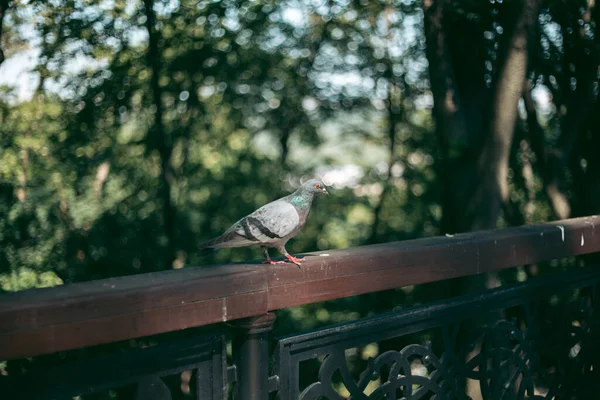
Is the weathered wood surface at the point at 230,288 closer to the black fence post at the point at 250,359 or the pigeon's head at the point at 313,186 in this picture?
the black fence post at the point at 250,359

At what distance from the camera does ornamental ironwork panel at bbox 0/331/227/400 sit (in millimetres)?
1380

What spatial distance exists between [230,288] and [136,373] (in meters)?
0.32

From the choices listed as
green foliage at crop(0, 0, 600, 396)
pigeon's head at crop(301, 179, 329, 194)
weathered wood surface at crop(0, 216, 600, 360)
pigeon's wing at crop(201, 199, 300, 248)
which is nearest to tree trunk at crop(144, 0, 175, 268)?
green foliage at crop(0, 0, 600, 396)

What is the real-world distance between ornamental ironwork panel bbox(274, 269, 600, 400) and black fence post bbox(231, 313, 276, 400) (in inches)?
3.0

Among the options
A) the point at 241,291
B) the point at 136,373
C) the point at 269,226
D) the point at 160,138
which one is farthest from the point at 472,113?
the point at 160,138

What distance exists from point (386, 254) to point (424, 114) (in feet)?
23.5

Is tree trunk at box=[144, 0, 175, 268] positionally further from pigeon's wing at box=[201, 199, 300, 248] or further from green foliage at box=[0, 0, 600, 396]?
pigeon's wing at box=[201, 199, 300, 248]

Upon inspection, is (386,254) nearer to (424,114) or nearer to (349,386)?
(349,386)

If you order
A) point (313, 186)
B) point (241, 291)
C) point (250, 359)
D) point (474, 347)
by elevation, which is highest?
point (313, 186)

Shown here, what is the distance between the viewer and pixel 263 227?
2289 mm

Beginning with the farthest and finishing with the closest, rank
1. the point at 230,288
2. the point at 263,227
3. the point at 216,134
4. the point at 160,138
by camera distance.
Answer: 1. the point at 216,134
2. the point at 160,138
3. the point at 263,227
4. the point at 230,288

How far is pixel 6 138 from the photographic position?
7.00 metres

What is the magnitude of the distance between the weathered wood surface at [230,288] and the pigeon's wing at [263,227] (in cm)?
28

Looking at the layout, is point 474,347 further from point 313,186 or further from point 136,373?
point 136,373
